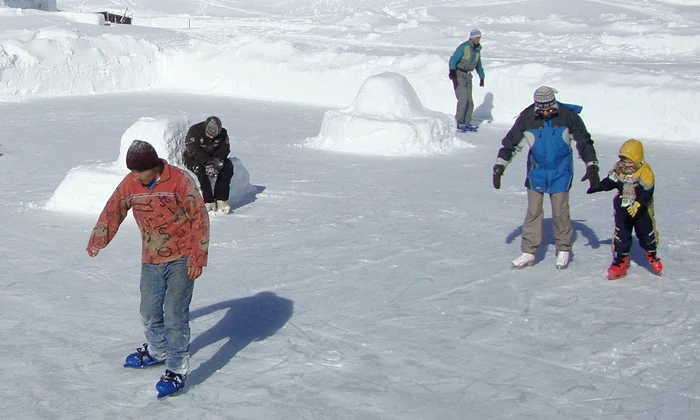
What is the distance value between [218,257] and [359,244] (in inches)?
48.7

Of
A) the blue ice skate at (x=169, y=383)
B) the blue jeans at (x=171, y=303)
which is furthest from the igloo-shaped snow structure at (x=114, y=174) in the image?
the blue ice skate at (x=169, y=383)

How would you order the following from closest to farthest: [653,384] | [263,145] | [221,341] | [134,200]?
1. [134,200]
2. [653,384]
3. [221,341]
4. [263,145]

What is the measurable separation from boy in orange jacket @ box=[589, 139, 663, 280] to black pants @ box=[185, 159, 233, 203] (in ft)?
12.3

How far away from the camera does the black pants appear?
891cm

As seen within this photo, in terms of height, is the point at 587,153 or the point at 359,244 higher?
the point at 587,153

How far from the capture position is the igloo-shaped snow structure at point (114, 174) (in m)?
8.94

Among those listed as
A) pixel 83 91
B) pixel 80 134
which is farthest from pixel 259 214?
pixel 83 91

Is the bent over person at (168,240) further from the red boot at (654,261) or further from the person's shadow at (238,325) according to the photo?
the red boot at (654,261)

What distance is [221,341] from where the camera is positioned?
564cm

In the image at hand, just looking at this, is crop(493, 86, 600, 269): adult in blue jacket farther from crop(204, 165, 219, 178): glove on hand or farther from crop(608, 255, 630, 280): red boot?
crop(204, 165, 219, 178): glove on hand

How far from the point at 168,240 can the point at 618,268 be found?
3770 mm

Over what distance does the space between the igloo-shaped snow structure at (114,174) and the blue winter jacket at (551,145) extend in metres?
3.45

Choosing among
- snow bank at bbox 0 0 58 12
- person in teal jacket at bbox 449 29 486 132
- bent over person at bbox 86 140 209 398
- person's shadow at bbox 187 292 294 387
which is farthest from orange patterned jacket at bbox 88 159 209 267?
snow bank at bbox 0 0 58 12

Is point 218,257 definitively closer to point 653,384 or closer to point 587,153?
point 587,153
